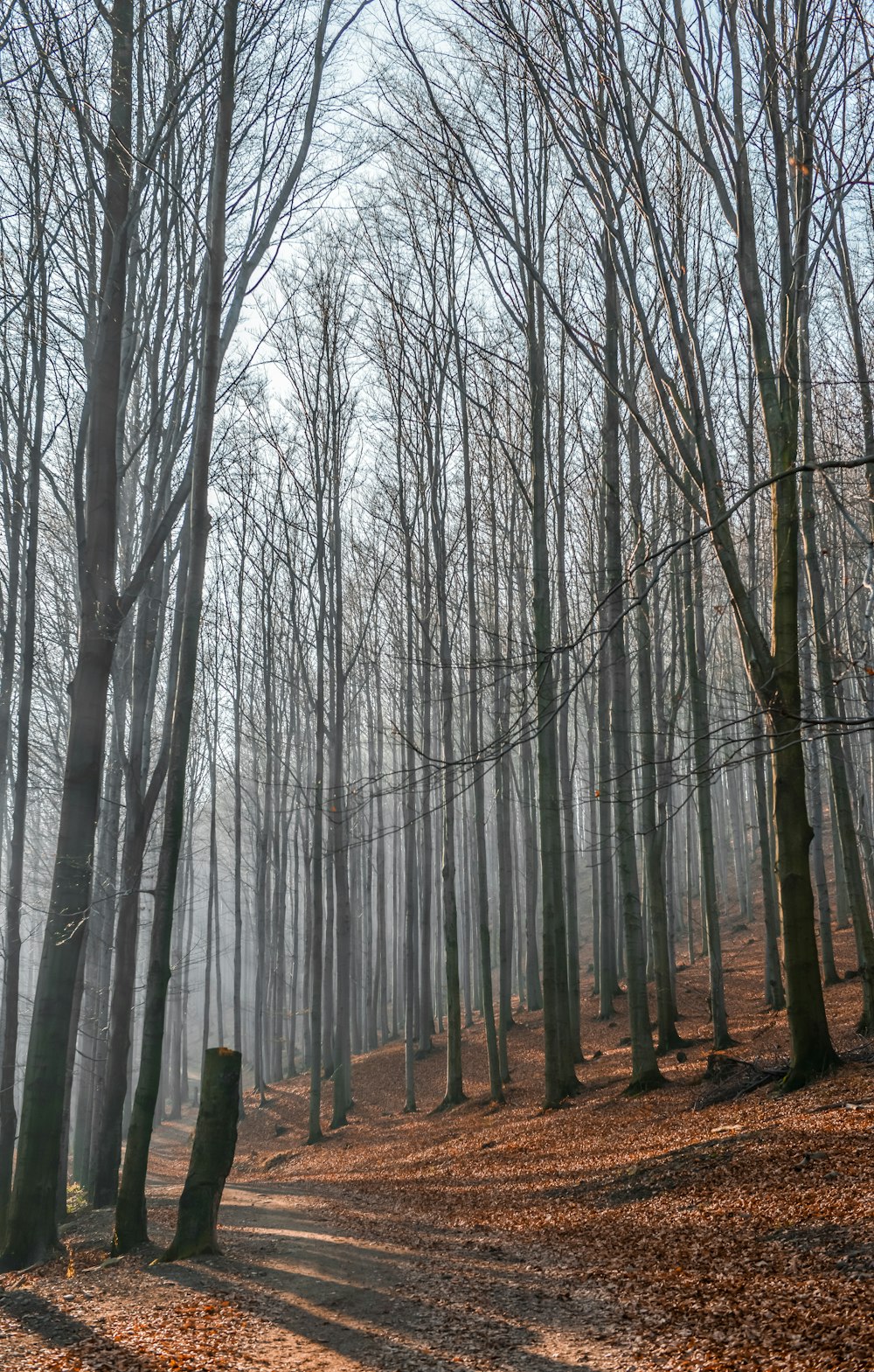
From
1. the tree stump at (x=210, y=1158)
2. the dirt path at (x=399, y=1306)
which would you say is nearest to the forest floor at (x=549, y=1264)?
the dirt path at (x=399, y=1306)

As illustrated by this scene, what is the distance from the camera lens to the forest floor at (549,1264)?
4.07m

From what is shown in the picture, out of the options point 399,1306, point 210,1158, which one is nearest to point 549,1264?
point 399,1306

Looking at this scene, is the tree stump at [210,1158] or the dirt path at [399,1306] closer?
the dirt path at [399,1306]

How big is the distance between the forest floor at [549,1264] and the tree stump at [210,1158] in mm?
247

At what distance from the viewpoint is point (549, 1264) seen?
5.54 meters

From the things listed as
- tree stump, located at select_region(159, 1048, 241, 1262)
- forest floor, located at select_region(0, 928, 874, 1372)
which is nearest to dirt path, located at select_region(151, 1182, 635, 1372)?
forest floor, located at select_region(0, 928, 874, 1372)

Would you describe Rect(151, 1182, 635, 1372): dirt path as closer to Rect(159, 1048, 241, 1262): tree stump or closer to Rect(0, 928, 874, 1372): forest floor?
Rect(0, 928, 874, 1372): forest floor

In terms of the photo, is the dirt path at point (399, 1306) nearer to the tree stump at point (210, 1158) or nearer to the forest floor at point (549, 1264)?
the forest floor at point (549, 1264)

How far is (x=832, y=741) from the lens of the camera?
33.9ft

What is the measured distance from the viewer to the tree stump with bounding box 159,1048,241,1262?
20.3 feet

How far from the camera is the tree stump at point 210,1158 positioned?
620 cm

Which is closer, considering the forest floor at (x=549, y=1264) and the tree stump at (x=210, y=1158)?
the forest floor at (x=549, y=1264)

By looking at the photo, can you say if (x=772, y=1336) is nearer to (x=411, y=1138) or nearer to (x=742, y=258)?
(x=742, y=258)

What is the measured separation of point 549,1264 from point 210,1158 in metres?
2.40
